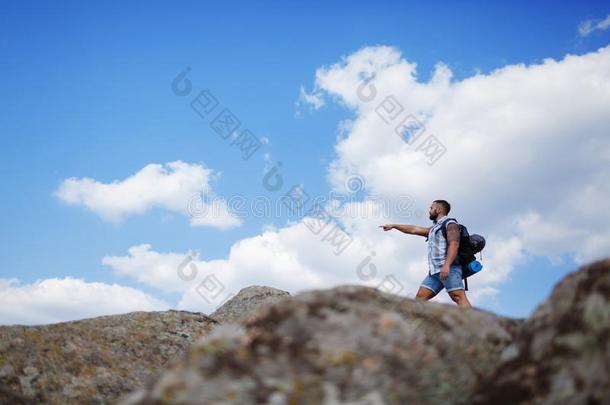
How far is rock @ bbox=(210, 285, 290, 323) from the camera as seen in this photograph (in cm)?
1456

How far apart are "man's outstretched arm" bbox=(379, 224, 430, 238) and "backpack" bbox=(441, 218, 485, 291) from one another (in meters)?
1.15

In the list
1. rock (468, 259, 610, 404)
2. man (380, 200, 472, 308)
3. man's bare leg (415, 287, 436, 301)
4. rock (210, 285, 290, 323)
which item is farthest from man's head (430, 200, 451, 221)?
rock (468, 259, 610, 404)

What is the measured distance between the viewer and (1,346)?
833 centimetres

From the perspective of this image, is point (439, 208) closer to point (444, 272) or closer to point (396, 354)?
point (444, 272)

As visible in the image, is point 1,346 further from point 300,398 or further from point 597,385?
point 597,385

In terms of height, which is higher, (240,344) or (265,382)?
(240,344)

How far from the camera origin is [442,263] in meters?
12.3

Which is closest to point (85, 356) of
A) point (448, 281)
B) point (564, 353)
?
point (564, 353)

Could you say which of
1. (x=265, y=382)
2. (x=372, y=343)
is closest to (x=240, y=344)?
(x=265, y=382)

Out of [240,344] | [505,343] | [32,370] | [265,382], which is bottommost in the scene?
[32,370]

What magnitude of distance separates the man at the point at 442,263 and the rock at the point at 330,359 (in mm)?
7718

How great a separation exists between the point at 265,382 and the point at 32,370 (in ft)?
19.8

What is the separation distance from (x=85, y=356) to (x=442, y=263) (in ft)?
26.4

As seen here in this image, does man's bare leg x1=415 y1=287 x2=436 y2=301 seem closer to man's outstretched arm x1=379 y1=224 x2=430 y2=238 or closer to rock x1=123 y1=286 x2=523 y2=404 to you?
man's outstretched arm x1=379 y1=224 x2=430 y2=238
